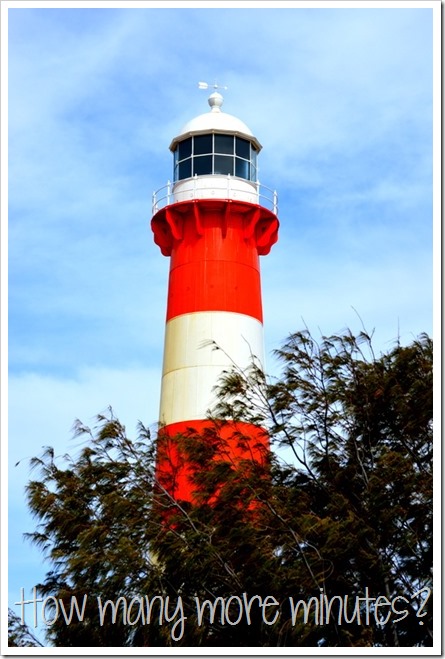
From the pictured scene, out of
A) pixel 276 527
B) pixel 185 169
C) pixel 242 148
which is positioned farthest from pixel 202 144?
pixel 276 527

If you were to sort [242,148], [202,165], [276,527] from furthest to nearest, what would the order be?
1. [242,148]
2. [202,165]
3. [276,527]

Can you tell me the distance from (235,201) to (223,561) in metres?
11.4

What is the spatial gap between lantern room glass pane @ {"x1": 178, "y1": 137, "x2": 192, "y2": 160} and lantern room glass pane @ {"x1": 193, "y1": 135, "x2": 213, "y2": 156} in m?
0.16

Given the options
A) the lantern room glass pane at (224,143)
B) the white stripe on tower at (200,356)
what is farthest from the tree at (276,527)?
the lantern room glass pane at (224,143)

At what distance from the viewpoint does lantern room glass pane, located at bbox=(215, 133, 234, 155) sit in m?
27.7

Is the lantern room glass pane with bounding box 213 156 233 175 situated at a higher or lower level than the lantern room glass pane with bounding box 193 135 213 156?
lower

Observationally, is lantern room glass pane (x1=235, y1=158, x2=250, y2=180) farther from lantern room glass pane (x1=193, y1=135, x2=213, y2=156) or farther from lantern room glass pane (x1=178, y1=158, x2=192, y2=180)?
lantern room glass pane (x1=178, y1=158, x2=192, y2=180)

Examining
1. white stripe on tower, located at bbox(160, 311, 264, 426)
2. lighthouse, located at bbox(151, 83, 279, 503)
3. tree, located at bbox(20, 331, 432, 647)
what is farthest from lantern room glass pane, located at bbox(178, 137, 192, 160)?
tree, located at bbox(20, 331, 432, 647)

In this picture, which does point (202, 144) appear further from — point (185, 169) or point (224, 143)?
point (185, 169)

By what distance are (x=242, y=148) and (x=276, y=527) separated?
40.8 ft

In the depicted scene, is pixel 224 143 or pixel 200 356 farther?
pixel 224 143

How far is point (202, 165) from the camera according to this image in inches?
1089

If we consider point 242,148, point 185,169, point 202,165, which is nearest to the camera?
point 202,165

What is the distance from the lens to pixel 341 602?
17094mm
